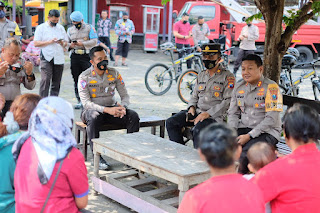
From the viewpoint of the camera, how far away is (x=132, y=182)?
483 cm

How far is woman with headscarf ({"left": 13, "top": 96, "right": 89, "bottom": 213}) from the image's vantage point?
2.52 metres

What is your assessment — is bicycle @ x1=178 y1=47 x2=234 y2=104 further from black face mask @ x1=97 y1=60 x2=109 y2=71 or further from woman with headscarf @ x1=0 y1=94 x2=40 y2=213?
woman with headscarf @ x1=0 y1=94 x2=40 y2=213

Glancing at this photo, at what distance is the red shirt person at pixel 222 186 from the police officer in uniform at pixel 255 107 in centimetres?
237

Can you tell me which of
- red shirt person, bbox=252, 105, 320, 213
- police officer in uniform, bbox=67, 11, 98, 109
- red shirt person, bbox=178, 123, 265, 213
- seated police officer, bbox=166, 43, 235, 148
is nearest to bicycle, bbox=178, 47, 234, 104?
police officer in uniform, bbox=67, 11, 98, 109

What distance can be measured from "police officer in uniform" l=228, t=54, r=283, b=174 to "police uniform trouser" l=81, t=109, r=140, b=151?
122 centimetres

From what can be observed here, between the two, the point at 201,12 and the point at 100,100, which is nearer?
the point at 100,100

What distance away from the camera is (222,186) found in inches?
81.8

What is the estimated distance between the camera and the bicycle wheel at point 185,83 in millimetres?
9477

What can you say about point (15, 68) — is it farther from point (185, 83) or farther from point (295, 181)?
point (185, 83)

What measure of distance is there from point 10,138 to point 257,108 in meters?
2.70

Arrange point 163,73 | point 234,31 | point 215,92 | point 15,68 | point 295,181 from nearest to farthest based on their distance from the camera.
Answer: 1. point 295,181
2. point 15,68
3. point 215,92
4. point 163,73
5. point 234,31

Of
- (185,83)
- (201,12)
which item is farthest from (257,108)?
(201,12)

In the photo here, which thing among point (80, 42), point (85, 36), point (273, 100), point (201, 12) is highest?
point (201, 12)

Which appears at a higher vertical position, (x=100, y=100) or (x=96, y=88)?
(x=96, y=88)
